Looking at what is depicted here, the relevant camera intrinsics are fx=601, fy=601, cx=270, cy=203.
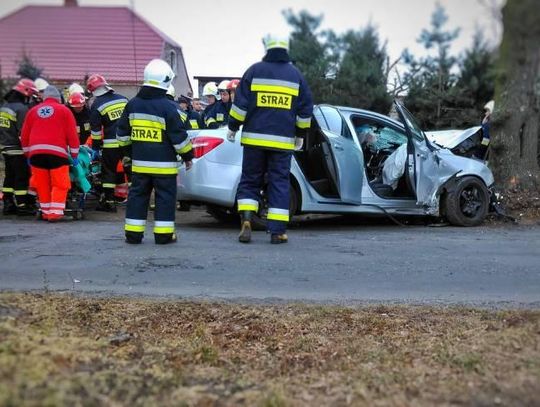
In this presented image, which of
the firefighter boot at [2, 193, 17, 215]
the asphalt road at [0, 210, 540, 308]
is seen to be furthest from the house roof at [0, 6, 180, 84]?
the asphalt road at [0, 210, 540, 308]

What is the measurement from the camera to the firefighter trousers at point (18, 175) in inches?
332

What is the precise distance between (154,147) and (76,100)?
3.69 m

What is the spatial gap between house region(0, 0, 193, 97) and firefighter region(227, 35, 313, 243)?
227cm

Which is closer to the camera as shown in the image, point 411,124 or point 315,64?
point 411,124

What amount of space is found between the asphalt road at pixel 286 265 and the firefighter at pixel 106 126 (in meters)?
1.51

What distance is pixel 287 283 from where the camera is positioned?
192 inches

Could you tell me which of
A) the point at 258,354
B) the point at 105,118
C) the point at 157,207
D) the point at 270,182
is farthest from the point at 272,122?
the point at 105,118

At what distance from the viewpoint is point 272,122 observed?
6.13 meters

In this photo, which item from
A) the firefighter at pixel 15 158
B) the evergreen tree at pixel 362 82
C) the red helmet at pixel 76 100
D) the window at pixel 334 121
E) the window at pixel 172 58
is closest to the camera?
the window at pixel 334 121

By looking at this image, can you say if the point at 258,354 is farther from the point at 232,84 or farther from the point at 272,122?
the point at 232,84

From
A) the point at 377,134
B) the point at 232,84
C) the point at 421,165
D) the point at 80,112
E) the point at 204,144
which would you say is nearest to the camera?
the point at 204,144

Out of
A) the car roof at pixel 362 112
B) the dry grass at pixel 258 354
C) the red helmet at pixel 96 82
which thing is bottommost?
the dry grass at pixel 258 354

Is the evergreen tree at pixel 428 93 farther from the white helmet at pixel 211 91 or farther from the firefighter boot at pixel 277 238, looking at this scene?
the firefighter boot at pixel 277 238

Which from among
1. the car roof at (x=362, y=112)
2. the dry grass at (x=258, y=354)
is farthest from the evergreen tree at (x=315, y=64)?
the dry grass at (x=258, y=354)
